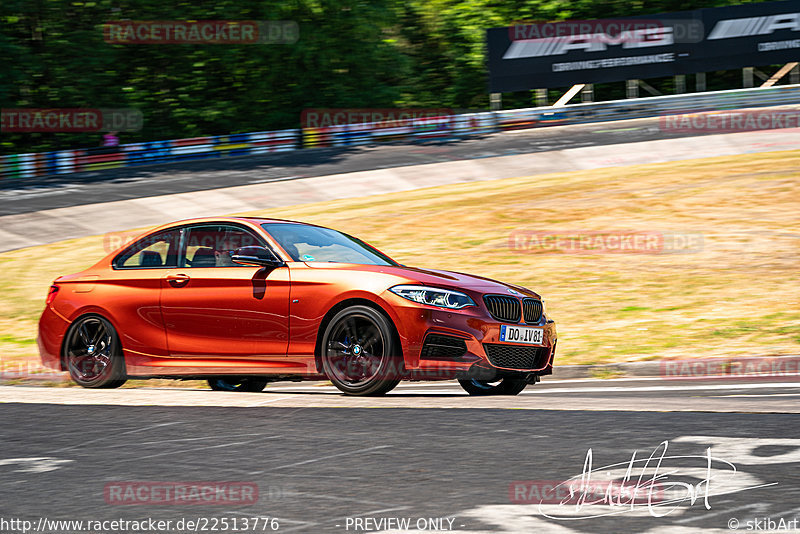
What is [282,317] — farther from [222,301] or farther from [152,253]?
[152,253]

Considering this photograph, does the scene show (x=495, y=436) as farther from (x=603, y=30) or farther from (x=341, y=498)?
(x=603, y=30)

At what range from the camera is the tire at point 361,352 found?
747 centimetres

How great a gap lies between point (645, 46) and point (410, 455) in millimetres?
A: 31876

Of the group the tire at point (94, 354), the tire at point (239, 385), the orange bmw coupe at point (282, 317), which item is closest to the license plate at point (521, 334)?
the orange bmw coupe at point (282, 317)

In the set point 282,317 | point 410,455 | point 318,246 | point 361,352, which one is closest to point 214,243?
point 318,246

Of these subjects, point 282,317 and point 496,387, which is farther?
point 496,387

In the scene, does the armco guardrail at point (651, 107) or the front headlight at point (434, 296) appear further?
the armco guardrail at point (651, 107)

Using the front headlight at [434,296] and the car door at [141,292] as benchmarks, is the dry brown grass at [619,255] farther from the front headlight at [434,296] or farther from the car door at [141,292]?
the car door at [141,292]

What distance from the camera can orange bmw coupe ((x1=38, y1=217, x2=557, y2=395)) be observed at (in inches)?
295

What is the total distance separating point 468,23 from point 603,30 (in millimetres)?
12064

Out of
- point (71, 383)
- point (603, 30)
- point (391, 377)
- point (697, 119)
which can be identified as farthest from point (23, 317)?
point (603, 30)

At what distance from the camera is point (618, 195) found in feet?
66.4

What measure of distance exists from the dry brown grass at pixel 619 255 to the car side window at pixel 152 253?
133 inches

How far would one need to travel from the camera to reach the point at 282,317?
7.96m
